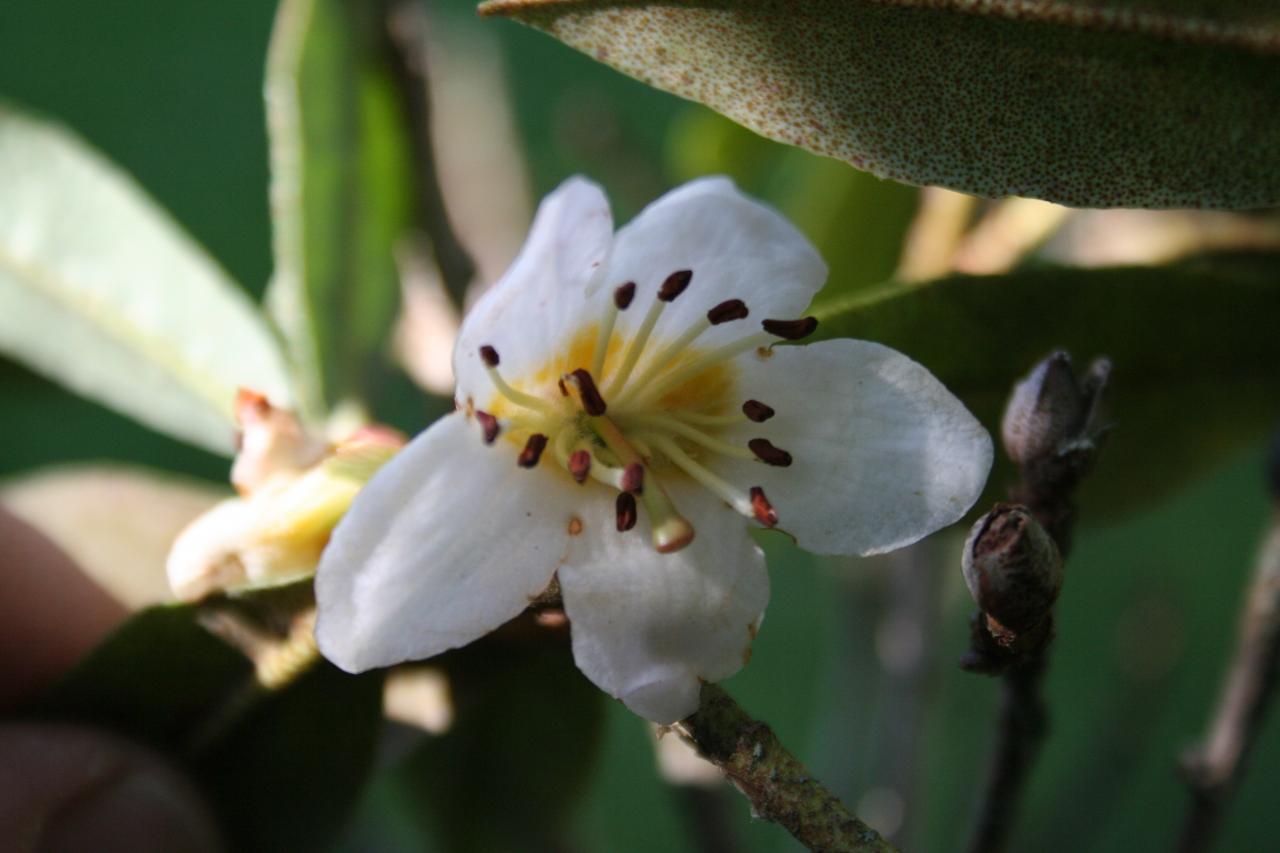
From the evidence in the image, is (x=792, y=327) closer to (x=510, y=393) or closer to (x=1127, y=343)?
(x=510, y=393)

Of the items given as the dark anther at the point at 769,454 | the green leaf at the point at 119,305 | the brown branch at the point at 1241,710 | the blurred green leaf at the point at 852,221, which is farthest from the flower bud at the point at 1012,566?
the green leaf at the point at 119,305

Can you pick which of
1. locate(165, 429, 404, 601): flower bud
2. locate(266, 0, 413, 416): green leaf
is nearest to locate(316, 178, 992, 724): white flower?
locate(165, 429, 404, 601): flower bud

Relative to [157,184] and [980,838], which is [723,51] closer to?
[980,838]

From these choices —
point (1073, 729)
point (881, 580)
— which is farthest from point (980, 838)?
point (1073, 729)

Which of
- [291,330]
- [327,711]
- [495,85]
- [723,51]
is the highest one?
[495,85]

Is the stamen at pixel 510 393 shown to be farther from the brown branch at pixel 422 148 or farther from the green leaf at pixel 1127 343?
the brown branch at pixel 422 148

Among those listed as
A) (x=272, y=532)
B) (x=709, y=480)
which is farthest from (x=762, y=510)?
(x=272, y=532)
